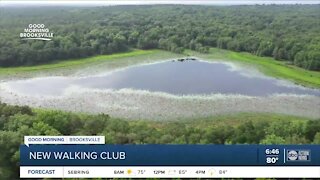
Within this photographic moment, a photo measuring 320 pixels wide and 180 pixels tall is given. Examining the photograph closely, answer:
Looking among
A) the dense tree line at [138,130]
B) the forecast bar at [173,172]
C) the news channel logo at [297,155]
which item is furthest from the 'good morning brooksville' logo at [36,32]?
the news channel logo at [297,155]

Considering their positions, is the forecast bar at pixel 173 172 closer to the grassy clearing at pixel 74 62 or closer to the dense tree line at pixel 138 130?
the dense tree line at pixel 138 130

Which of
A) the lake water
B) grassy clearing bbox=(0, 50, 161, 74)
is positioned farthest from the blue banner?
grassy clearing bbox=(0, 50, 161, 74)

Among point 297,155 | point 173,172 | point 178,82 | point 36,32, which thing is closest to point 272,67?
point 178,82

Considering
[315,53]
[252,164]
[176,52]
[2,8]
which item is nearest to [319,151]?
[252,164]

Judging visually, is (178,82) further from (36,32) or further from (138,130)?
(36,32)

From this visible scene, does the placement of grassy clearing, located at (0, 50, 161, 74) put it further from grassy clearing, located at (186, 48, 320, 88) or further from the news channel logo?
the news channel logo

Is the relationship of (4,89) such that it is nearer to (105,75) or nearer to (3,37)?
(3,37)
